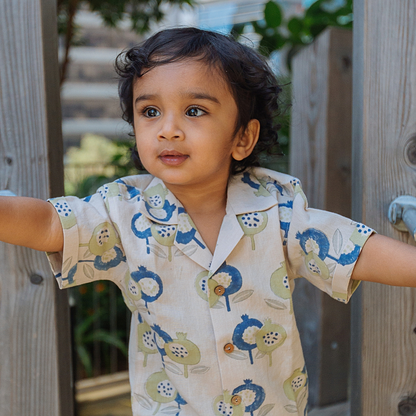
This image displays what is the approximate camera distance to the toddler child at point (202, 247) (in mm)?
1175

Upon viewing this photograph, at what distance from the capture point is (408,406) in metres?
1.39

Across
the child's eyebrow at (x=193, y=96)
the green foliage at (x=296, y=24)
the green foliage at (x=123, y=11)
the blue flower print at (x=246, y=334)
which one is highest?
the green foliage at (x=123, y=11)

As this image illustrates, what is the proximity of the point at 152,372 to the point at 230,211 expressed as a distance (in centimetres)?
51

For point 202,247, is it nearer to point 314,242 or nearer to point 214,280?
point 214,280

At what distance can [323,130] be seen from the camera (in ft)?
8.17

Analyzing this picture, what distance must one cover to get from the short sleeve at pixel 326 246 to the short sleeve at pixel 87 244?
48cm

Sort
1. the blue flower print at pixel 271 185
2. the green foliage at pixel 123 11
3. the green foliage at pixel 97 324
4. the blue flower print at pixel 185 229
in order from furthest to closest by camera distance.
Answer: the green foliage at pixel 97 324 → the green foliage at pixel 123 11 → the blue flower print at pixel 271 185 → the blue flower print at pixel 185 229

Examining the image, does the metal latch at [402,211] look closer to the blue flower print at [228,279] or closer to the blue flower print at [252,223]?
the blue flower print at [252,223]

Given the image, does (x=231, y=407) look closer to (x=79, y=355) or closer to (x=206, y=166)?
(x=206, y=166)

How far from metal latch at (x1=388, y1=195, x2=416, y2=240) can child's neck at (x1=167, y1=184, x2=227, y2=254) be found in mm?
478

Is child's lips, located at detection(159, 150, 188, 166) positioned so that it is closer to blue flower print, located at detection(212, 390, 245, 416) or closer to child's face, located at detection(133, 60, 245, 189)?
child's face, located at detection(133, 60, 245, 189)

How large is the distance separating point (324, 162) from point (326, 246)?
138 cm

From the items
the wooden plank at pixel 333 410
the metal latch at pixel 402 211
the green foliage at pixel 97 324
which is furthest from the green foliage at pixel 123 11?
the wooden plank at pixel 333 410

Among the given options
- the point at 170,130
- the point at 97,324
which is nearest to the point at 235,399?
the point at 170,130
